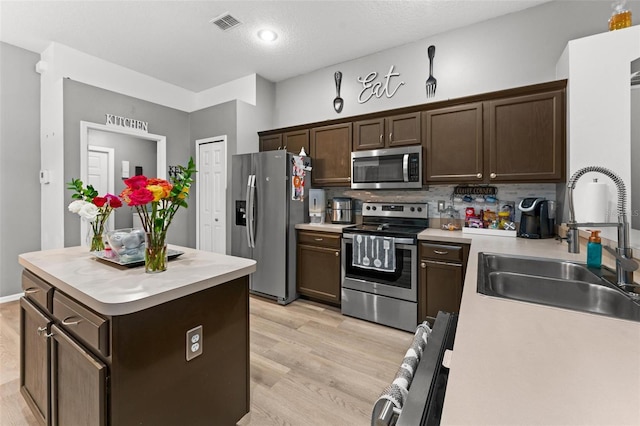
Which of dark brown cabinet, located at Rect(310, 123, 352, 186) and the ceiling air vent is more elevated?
the ceiling air vent

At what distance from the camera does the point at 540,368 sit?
58 centimetres

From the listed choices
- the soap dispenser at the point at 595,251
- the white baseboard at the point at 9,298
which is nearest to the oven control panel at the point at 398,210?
the soap dispenser at the point at 595,251

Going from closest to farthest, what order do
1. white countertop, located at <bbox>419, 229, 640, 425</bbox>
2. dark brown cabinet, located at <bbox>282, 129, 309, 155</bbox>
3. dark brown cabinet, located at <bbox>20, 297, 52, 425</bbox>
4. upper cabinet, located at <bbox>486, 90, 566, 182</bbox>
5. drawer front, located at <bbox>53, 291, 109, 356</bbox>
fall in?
1. white countertop, located at <bbox>419, 229, 640, 425</bbox>
2. drawer front, located at <bbox>53, 291, 109, 356</bbox>
3. dark brown cabinet, located at <bbox>20, 297, 52, 425</bbox>
4. upper cabinet, located at <bbox>486, 90, 566, 182</bbox>
5. dark brown cabinet, located at <bbox>282, 129, 309, 155</bbox>

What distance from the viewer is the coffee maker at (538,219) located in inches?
96.7

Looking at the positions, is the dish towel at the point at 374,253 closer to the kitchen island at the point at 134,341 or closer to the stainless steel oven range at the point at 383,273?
the stainless steel oven range at the point at 383,273

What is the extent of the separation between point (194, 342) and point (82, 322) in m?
0.43

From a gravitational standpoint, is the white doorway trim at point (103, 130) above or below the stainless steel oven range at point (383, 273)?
above

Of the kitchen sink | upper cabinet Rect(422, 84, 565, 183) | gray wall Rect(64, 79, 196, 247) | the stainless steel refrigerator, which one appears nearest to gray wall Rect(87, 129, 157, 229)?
gray wall Rect(64, 79, 196, 247)

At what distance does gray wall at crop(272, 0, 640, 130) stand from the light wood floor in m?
2.60

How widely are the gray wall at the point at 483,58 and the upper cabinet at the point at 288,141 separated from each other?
0.54 metres

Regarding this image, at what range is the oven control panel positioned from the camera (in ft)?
10.4

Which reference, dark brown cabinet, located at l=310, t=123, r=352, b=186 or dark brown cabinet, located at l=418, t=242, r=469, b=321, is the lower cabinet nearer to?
dark brown cabinet, located at l=418, t=242, r=469, b=321

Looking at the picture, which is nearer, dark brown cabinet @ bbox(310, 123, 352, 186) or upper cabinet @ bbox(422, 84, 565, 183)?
upper cabinet @ bbox(422, 84, 565, 183)

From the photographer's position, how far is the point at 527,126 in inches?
96.7
